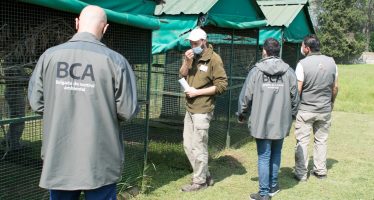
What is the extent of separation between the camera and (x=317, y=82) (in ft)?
19.3

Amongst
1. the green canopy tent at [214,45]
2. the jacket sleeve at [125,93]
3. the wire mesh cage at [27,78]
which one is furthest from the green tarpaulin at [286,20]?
the jacket sleeve at [125,93]

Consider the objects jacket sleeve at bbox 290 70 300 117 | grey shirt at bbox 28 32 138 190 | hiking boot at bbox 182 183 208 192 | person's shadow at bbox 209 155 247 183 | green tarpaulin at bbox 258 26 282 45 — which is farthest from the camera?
green tarpaulin at bbox 258 26 282 45

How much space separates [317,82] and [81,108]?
13.0 feet

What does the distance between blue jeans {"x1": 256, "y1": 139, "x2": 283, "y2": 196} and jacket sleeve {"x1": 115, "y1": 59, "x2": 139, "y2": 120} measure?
2551 millimetres

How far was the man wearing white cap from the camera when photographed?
5.25m

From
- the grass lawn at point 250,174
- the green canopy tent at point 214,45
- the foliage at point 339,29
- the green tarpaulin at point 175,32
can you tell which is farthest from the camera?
the foliage at point 339,29

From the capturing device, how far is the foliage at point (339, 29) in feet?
168

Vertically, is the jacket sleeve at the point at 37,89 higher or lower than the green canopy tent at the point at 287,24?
lower

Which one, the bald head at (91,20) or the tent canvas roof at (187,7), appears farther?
the tent canvas roof at (187,7)

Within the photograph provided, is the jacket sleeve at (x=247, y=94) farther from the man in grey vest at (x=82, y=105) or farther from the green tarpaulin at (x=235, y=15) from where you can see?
the man in grey vest at (x=82, y=105)

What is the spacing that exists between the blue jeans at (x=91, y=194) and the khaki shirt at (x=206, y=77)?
93.6 inches

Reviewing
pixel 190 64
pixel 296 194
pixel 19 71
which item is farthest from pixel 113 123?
pixel 296 194

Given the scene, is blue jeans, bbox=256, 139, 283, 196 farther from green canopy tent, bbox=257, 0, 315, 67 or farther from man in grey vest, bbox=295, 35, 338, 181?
green canopy tent, bbox=257, 0, 315, 67

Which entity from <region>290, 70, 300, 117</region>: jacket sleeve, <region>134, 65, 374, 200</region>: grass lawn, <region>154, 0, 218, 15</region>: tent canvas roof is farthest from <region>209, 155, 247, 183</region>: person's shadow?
<region>154, 0, 218, 15</region>: tent canvas roof
